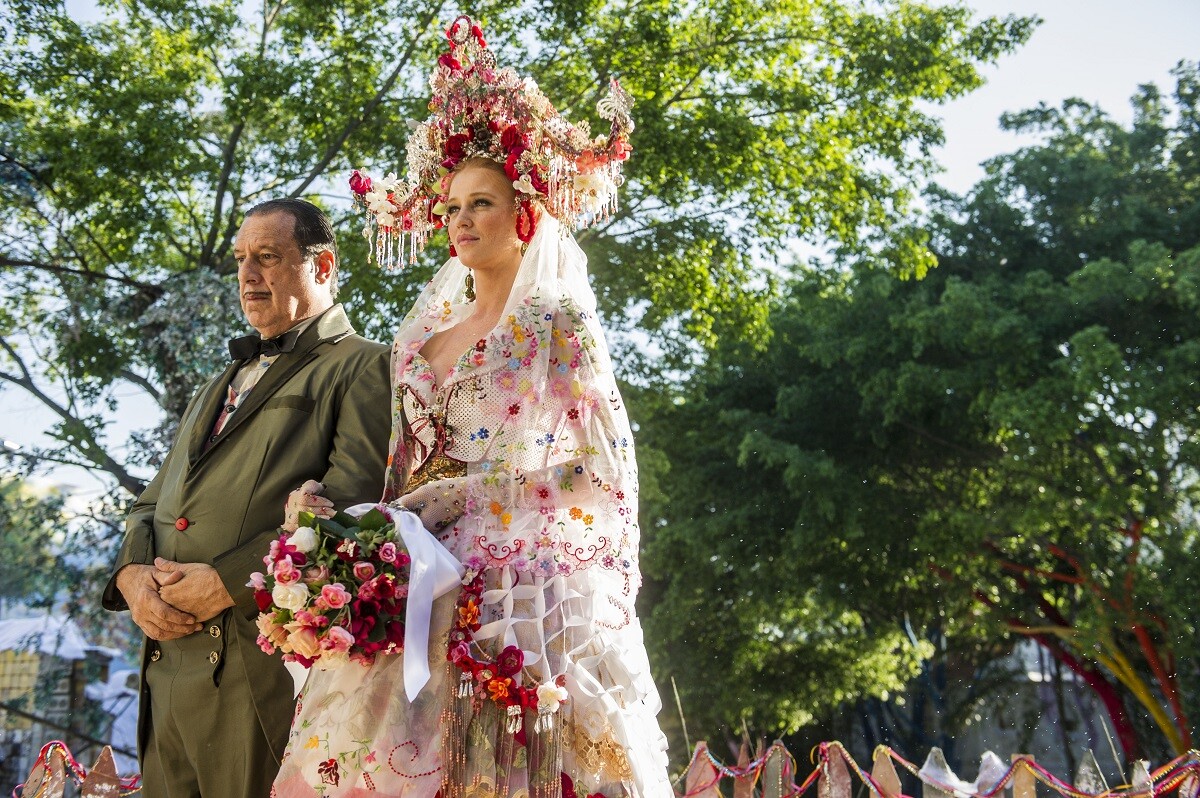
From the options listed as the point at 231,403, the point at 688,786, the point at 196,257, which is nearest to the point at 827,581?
the point at 196,257

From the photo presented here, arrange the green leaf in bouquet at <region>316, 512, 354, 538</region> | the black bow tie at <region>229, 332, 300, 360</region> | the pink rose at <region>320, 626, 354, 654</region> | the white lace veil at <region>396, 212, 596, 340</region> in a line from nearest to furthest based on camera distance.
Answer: the pink rose at <region>320, 626, 354, 654</region>, the green leaf in bouquet at <region>316, 512, 354, 538</region>, the white lace veil at <region>396, 212, 596, 340</region>, the black bow tie at <region>229, 332, 300, 360</region>

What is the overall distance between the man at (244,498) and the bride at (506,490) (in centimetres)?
15

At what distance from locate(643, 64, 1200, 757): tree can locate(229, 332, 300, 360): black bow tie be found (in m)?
10.5

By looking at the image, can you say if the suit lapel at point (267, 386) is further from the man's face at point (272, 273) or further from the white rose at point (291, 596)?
the white rose at point (291, 596)

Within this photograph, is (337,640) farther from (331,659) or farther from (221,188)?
(221,188)

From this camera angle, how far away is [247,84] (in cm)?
906

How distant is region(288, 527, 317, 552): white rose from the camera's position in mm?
2295

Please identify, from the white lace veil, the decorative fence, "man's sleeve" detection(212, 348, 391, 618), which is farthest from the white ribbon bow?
the decorative fence

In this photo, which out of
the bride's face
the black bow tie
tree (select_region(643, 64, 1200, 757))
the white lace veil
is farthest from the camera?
tree (select_region(643, 64, 1200, 757))

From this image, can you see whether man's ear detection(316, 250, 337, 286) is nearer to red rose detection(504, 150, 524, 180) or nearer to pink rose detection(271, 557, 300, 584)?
red rose detection(504, 150, 524, 180)

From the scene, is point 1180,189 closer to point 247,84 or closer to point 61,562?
point 247,84

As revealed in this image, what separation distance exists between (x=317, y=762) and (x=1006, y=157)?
15210mm

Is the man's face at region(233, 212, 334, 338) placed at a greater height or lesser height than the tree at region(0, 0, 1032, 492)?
lesser

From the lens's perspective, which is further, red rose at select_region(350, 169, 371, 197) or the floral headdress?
red rose at select_region(350, 169, 371, 197)
